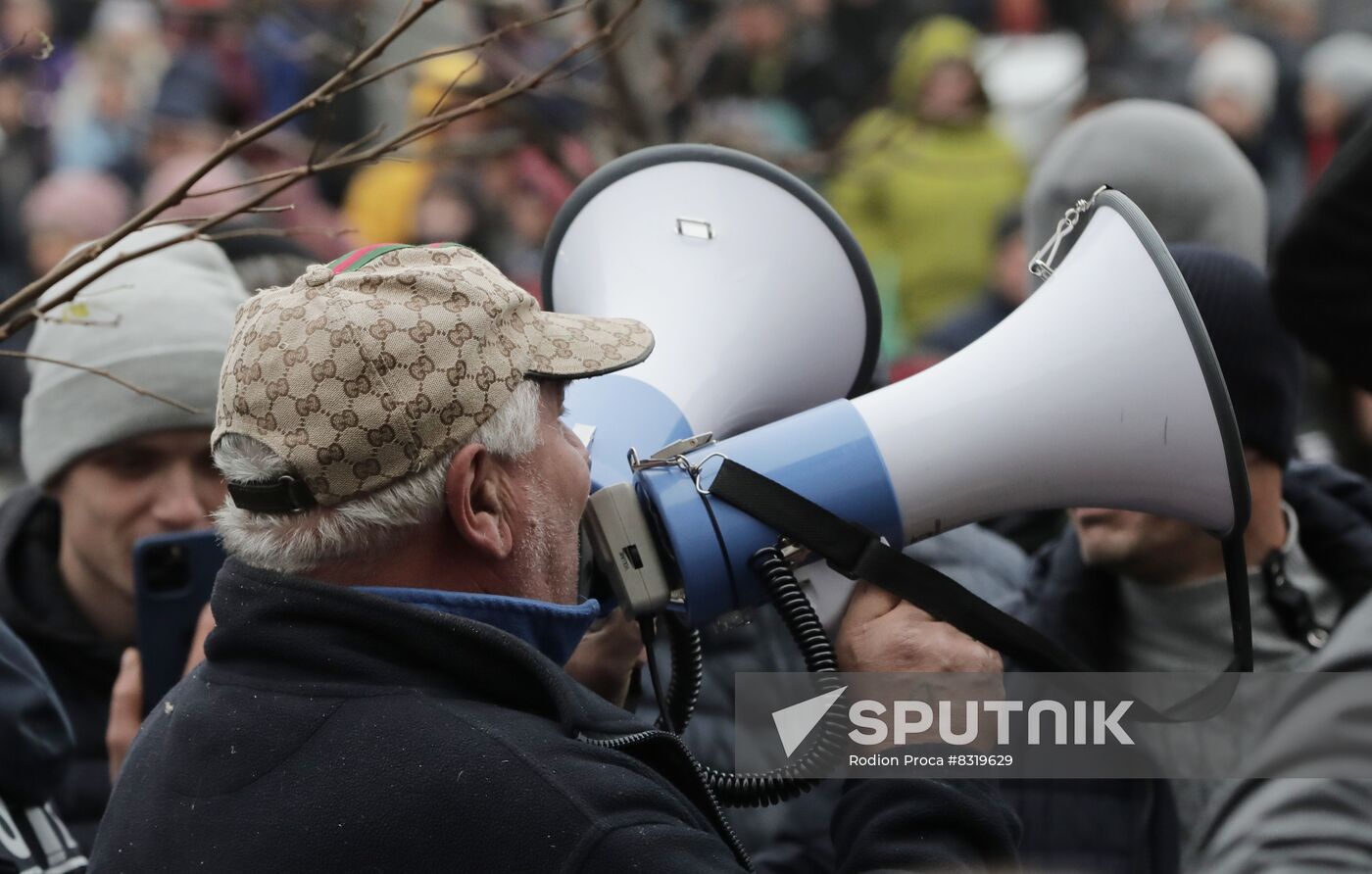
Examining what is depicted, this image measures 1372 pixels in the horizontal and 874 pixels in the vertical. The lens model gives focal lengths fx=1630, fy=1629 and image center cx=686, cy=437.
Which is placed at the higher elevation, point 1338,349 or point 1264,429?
point 1338,349

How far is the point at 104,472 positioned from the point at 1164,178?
2.07 m

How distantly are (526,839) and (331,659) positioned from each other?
0.28 meters

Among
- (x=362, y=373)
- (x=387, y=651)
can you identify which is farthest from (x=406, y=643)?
(x=362, y=373)

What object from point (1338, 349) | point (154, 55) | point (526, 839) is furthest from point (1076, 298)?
point (154, 55)

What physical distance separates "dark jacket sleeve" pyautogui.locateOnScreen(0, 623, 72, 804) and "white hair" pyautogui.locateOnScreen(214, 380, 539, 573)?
0.58 metres

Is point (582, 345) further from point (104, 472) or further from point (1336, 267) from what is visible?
point (104, 472)

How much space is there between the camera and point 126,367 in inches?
108

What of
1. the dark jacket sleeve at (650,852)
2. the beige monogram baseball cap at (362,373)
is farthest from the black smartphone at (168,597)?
the dark jacket sleeve at (650,852)

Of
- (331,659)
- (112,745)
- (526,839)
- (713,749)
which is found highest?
(331,659)

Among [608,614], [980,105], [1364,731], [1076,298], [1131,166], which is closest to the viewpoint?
[1364,731]

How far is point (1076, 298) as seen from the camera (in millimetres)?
1907

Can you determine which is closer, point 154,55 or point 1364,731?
point 1364,731

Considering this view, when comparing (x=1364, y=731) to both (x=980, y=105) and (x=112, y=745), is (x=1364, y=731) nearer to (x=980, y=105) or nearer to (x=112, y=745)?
(x=112, y=745)

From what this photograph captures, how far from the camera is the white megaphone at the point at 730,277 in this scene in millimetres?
2158
